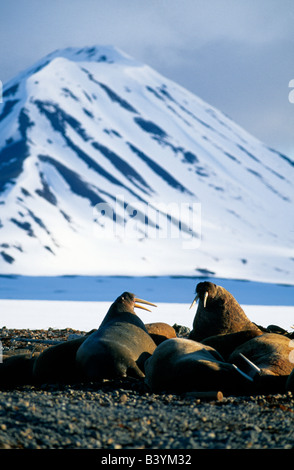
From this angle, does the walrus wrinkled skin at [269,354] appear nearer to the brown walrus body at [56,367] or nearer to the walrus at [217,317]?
the walrus at [217,317]

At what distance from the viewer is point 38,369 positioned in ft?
25.5

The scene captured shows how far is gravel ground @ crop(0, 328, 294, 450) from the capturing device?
427cm

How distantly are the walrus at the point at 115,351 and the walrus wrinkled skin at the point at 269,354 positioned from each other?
1.34 metres

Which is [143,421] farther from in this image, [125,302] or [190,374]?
[125,302]

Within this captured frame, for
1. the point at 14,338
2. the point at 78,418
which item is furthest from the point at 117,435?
the point at 14,338

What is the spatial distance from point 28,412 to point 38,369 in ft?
9.43

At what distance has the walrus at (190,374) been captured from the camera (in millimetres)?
6535

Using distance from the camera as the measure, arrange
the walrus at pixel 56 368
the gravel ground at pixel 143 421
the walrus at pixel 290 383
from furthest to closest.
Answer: the walrus at pixel 56 368 < the walrus at pixel 290 383 < the gravel ground at pixel 143 421

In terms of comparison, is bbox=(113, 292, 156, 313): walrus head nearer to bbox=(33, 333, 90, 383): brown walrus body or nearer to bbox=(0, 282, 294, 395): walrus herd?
bbox=(0, 282, 294, 395): walrus herd

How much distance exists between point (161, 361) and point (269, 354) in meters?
1.55

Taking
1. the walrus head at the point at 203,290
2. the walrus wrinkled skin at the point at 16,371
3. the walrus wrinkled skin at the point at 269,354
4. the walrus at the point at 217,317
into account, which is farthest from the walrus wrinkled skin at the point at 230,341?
the walrus wrinkled skin at the point at 16,371

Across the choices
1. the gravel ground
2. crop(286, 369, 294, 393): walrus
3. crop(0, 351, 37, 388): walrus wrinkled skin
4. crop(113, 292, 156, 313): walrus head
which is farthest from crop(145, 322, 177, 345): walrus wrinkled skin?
crop(286, 369, 294, 393): walrus

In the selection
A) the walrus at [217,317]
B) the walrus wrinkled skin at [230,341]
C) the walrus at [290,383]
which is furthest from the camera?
the walrus at [217,317]
